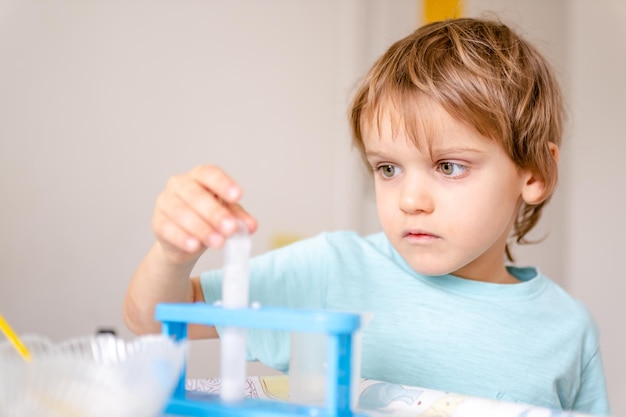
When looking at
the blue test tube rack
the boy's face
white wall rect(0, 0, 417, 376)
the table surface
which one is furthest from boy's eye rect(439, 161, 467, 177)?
white wall rect(0, 0, 417, 376)

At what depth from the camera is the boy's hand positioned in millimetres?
466

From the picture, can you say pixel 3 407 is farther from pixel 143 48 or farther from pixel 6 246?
pixel 143 48

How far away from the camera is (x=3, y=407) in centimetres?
36

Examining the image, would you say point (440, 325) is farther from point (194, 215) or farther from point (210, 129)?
point (210, 129)

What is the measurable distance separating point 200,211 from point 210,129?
0.85 meters

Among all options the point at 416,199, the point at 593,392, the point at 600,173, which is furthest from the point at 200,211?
the point at 600,173

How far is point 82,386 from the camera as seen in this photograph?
0.36 meters

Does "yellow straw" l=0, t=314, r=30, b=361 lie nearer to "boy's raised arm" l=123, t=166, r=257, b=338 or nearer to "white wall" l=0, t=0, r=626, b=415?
"boy's raised arm" l=123, t=166, r=257, b=338

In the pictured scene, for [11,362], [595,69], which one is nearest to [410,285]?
[11,362]

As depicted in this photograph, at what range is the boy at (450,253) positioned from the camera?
2.41 feet

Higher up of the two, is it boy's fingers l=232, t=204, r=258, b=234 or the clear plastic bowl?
boy's fingers l=232, t=204, r=258, b=234

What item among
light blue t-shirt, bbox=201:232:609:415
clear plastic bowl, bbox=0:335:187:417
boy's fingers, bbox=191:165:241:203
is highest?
boy's fingers, bbox=191:165:241:203

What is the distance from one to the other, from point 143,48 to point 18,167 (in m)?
0.29

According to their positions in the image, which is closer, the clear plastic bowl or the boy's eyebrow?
the clear plastic bowl
